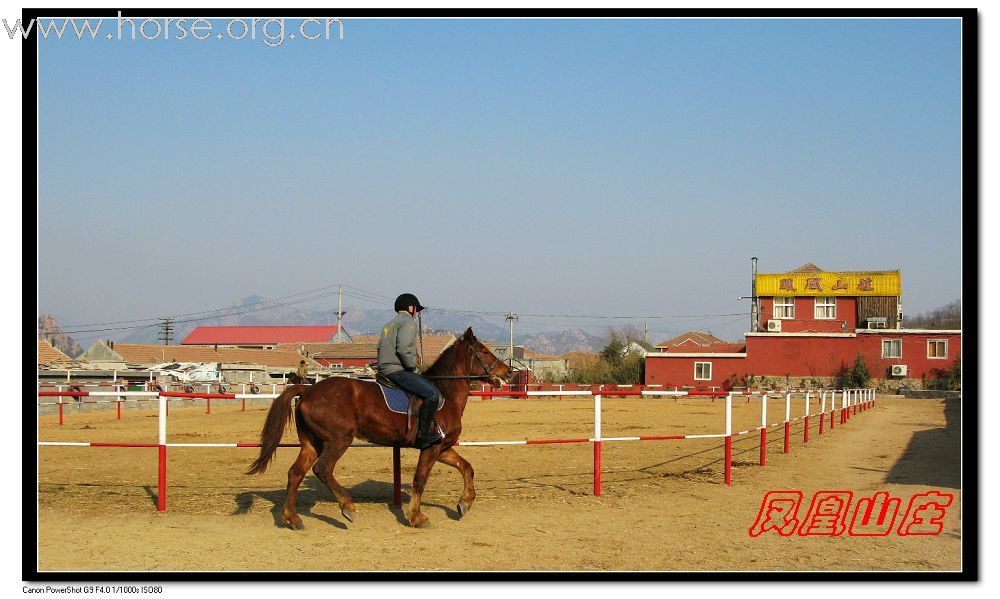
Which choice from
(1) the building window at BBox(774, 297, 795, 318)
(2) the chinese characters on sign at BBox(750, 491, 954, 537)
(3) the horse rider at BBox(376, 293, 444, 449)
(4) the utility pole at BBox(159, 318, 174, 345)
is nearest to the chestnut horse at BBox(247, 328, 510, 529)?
(3) the horse rider at BBox(376, 293, 444, 449)

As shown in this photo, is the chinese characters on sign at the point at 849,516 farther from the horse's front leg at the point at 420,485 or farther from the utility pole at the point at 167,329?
the utility pole at the point at 167,329

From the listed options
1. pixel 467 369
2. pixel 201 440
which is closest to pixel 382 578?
pixel 467 369

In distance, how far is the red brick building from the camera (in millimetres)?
56469

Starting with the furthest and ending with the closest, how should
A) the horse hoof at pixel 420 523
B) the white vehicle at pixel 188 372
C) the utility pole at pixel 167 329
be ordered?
the utility pole at pixel 167 329, the white vehicle at pixel 188 372, the horse hoof at pixel 420 523

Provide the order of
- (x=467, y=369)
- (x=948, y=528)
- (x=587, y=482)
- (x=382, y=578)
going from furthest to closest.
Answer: (x=587, y=482) → (x=467, y=369) → (x=948, y=528) → (x=382, y=578)

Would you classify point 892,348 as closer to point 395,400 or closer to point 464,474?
point 464,474

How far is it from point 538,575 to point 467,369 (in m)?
3.19

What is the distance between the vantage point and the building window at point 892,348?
56844mm

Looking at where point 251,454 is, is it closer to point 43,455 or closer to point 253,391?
point 43,455

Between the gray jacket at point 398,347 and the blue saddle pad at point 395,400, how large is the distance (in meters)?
0.18

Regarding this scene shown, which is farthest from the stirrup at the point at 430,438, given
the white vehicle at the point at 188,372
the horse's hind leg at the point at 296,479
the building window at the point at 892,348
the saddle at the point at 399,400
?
the building window at the point at 892,348

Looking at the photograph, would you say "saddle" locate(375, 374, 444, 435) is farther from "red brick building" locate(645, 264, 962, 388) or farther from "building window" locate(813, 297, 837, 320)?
"building window" locate(813, 297, 837, 320)

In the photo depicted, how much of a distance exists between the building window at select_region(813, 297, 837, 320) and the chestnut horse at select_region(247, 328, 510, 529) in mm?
58898

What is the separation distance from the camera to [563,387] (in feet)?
135
